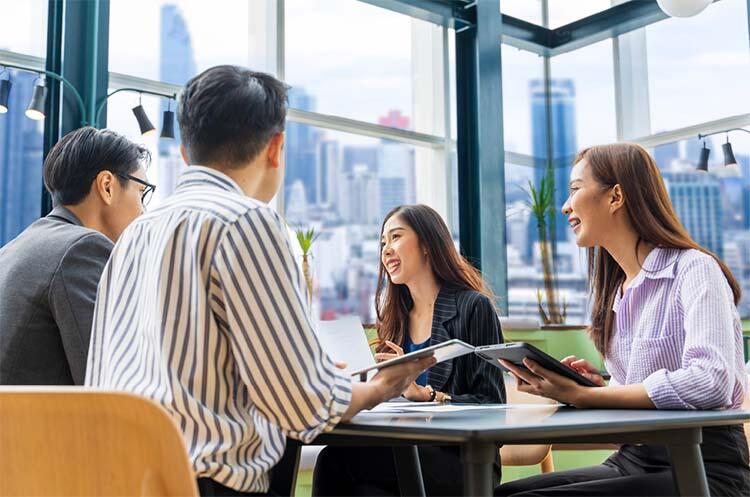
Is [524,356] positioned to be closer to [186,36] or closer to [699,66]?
[186,36]

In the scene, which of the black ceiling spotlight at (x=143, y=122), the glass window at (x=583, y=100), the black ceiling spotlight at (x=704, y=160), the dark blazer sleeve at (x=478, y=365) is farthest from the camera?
the glass window at (x=583, y=100)

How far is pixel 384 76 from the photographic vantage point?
20.1 ft

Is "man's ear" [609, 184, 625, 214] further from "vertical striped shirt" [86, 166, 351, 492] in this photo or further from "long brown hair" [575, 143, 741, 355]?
"vertical striped shirt" [86, 166, 351, 492]

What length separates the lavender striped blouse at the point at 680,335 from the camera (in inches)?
61.4

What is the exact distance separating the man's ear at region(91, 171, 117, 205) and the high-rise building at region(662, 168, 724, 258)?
4992mm

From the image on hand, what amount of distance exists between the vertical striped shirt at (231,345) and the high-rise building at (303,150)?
4.34 m

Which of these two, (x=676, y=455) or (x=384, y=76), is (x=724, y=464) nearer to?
(x=676, y=455)

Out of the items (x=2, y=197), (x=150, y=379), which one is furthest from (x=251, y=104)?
(x=2, y=197)

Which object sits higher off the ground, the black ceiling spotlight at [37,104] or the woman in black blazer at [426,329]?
the black ceiling spotlight at [37,104]

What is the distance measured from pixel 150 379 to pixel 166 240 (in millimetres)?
210

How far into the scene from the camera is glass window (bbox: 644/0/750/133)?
19.9ft

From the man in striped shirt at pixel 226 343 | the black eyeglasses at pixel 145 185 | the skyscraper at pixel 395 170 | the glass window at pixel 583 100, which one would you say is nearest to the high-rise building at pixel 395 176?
the skyscraper at pixel 395 170

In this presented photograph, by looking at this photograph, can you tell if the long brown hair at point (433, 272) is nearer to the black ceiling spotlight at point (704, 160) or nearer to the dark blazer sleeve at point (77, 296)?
the dark blazer sleeve at point (77, 296)

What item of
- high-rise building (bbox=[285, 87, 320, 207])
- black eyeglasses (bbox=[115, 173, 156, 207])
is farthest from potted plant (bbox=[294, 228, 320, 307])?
black eyeglasses (bbox=[115, 173, 156, 207])
